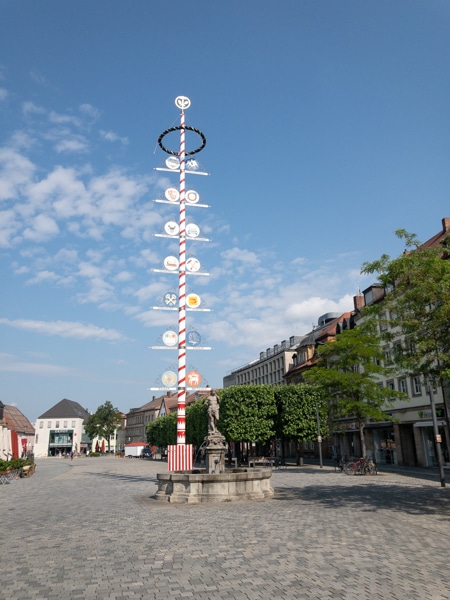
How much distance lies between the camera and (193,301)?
29.3m

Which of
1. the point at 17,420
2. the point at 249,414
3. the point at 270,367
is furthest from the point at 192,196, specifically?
the point at 17,420

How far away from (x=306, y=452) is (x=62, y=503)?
4929 cm

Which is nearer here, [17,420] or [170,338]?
[170,338]

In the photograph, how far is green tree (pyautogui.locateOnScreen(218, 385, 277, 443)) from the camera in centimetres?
4825

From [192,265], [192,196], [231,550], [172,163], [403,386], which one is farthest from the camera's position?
[403,386]

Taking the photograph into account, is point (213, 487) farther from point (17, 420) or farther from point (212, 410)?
point (17, 420)

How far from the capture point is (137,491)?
1006 inches

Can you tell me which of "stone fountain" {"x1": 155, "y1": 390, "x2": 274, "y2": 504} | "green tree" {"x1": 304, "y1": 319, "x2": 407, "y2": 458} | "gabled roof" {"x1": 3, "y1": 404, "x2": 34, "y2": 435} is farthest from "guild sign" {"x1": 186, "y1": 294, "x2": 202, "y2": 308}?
"gabled roof" {"x1": 3, "y1": 404, "x2": 34, "y2": 435}

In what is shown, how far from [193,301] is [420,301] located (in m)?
15.1

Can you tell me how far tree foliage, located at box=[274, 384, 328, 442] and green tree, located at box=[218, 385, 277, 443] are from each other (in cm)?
128

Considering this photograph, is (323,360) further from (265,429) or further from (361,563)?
(361,563)

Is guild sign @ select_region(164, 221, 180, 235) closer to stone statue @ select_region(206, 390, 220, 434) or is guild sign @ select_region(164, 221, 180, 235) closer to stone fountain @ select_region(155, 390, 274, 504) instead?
stone statue @ select_region(206, 390, 220, 434)

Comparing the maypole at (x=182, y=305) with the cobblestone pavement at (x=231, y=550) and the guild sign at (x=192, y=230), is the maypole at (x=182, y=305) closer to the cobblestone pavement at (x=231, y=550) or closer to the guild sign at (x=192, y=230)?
the guild sign at (x=192, y=230)

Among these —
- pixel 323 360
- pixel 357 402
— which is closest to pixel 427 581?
pixel 357 402
